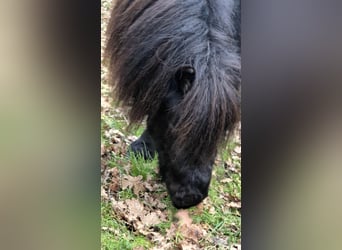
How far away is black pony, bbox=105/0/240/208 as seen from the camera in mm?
1409

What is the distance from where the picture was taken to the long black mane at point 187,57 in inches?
55.5

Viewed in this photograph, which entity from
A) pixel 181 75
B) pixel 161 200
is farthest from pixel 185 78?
pixel 161 200

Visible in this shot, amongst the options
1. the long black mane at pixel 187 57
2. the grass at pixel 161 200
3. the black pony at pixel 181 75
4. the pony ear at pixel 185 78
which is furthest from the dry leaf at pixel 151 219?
the pony ear at pixel 185 78

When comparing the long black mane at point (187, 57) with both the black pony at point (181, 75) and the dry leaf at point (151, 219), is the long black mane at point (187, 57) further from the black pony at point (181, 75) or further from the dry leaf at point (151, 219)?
the dry leaf at point (151, 219)

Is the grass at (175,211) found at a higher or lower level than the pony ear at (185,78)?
lower

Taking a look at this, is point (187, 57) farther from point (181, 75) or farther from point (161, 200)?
point (161, 200)

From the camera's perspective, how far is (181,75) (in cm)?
142

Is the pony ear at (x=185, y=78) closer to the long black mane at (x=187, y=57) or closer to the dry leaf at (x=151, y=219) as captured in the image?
the long black mane at (x=187, y=57)

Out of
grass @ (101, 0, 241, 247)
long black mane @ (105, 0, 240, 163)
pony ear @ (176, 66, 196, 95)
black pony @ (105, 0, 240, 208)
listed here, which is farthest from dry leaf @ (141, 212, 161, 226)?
pony ear @ (176, 66, 196, 95)

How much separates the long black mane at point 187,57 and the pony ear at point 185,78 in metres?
0.02
